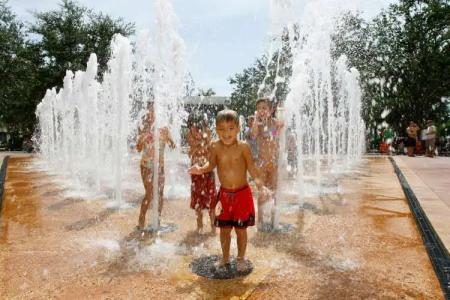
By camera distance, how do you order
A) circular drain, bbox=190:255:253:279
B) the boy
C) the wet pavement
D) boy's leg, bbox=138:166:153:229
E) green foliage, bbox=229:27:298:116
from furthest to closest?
green foliage, bbox=229:27:298:116
the boy
boy's leg, bbox=138:166:153:229
circular drain, bbox=190:255:253:279
the wet pavement

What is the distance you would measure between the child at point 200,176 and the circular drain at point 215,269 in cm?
94

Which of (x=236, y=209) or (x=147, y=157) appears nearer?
(x=236, y=209)

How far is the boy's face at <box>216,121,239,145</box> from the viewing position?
127 inches

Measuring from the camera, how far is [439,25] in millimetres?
24828

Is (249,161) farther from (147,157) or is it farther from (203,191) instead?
(147,157)

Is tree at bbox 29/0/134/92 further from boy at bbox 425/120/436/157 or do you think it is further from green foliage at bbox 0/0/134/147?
boy at bbox 425/120/436/157

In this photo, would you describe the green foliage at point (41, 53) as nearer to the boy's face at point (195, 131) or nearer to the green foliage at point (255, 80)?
the green foliage at point (255, 80)

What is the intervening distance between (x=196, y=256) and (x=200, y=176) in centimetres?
110

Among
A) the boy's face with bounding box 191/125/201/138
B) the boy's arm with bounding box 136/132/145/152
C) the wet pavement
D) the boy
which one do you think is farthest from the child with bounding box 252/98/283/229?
the boy

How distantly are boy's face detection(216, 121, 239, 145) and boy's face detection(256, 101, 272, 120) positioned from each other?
4.19ft

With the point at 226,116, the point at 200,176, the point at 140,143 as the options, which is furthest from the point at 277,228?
the point at 226,116

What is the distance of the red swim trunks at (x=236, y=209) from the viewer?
3311 millimetres

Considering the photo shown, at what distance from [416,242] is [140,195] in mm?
4364

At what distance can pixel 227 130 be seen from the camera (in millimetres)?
3229
